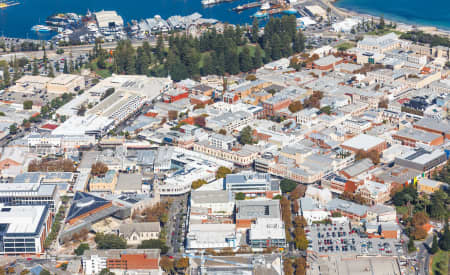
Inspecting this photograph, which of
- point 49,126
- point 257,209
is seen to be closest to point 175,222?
point 257,209

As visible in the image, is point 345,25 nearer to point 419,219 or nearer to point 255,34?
point 255,34

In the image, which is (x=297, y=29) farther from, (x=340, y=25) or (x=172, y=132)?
(x=172, y=132)

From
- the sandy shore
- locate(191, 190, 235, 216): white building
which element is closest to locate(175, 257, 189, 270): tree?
locate(191, 190, 235, 216): white building

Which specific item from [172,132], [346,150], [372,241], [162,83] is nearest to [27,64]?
[162,83]

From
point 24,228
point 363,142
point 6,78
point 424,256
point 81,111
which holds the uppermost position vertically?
point 6,78

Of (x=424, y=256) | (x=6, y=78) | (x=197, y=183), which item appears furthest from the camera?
(x=6, y=78)

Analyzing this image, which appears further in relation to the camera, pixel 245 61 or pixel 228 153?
pixel 245 61

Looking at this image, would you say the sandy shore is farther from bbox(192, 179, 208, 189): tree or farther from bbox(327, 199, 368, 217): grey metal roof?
bbox(192, 179, 208, 189): tree
